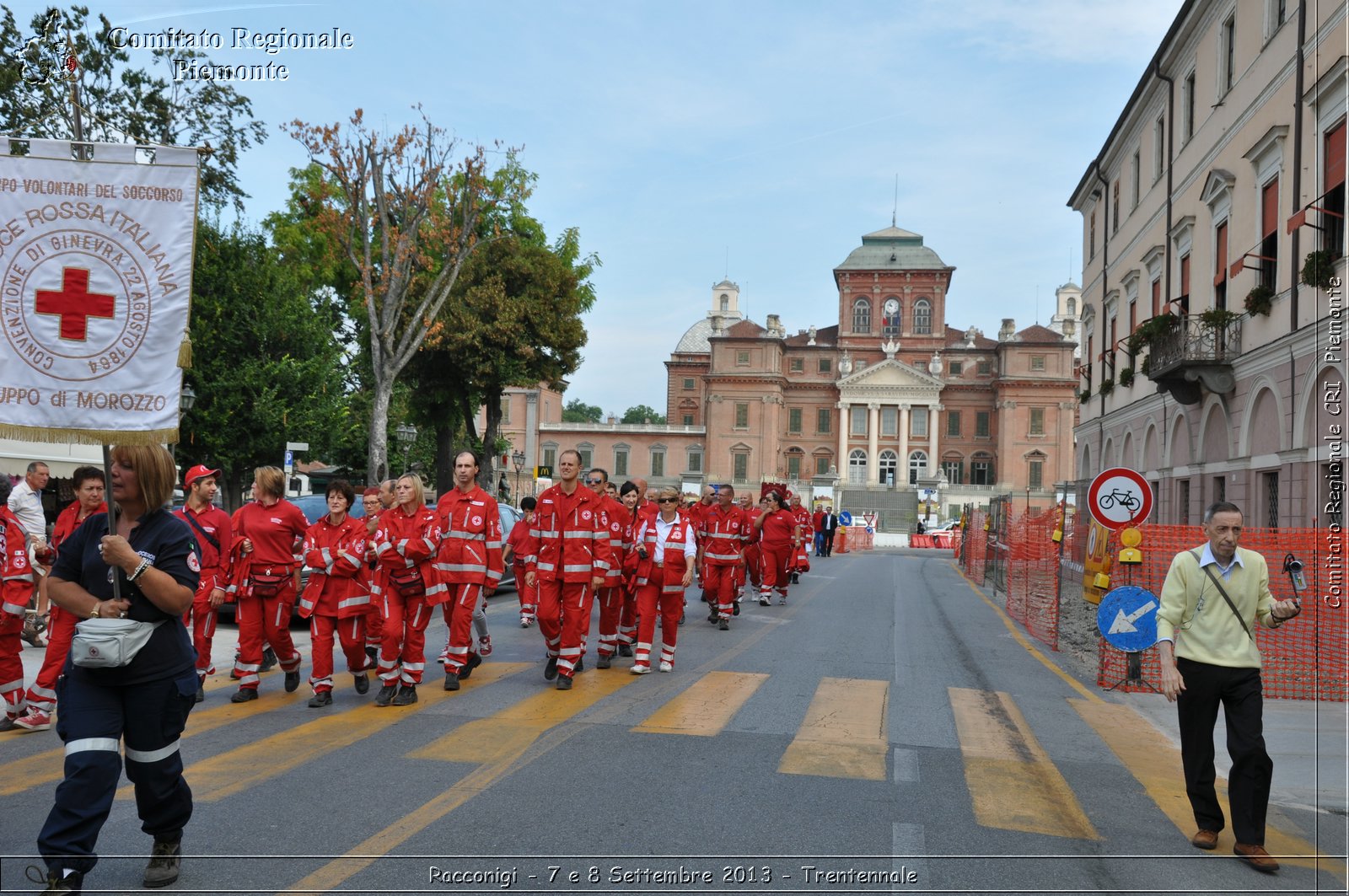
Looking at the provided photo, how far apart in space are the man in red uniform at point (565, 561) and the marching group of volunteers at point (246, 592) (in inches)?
0.7

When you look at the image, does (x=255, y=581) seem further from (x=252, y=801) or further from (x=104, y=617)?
(x=104, y=617)

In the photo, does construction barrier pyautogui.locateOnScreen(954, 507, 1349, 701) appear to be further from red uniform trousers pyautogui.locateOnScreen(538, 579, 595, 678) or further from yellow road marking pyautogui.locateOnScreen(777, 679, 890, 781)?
red uniform trousers pyautogui.locateOnScreen(538, 579, 595, 678)

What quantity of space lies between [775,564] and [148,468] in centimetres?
1558

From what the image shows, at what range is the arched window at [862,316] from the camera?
99938 millimetres

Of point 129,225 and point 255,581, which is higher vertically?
point 129,225

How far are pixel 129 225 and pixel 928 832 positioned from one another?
479cm

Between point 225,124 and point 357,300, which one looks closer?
point 225,124

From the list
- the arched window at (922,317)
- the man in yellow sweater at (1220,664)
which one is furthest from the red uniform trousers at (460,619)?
the arched window at (922,317)

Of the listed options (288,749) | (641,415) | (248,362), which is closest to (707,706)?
(288,749)

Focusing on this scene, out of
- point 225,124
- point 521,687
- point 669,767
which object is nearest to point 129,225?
point 669,767

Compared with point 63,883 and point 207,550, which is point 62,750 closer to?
point 207,550

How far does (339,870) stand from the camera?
487 centimetres

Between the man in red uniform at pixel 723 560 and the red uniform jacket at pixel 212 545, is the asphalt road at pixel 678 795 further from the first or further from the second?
the man in red uniform at pixel 723 560

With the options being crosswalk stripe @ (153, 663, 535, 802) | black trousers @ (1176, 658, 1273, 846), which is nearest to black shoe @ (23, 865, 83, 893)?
crosswalk stripe @ (153, 663, 535, 802)
